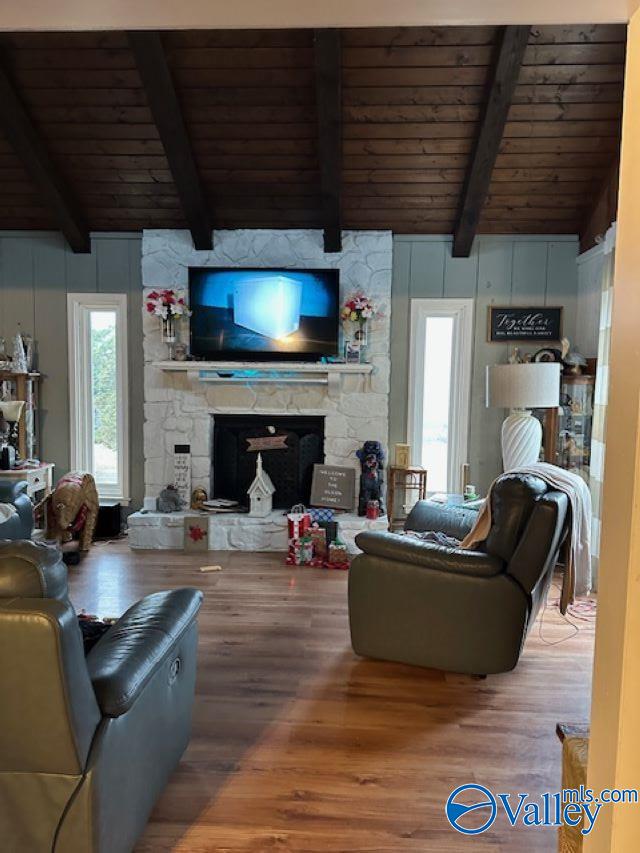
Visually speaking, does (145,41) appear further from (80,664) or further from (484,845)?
(484,845)

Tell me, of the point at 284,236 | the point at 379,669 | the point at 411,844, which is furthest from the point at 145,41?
the point at 411,844

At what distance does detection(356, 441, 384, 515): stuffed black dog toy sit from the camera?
17.0 ft

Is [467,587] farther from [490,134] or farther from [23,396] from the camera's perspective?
[23,396]

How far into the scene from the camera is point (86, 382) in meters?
5.59

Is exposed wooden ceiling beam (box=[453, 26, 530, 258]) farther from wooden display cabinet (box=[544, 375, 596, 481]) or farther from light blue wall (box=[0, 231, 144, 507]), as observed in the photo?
light blue wall (box=[0, 231, 144, 507])

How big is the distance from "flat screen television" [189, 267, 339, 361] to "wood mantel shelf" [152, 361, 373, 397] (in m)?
0.09

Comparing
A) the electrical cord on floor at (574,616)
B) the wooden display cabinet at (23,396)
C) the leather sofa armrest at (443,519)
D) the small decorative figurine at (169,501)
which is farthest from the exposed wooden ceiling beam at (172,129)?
the electrical cord on floor at (574,616)

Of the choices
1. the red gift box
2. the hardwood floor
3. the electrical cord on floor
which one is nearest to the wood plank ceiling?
the red gift box

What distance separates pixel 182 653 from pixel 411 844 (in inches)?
38.0

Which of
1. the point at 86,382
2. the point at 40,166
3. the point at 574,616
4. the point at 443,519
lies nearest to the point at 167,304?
the point at 86,382

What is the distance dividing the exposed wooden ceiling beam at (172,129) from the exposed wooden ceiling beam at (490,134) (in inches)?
80.0

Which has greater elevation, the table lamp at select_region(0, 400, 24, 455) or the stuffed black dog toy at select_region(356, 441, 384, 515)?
the table lamp at select_region(0, 400, 24, 455)

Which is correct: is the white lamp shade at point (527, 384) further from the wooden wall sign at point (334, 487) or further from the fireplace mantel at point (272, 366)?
the wooden wall sign at point (334, 487)

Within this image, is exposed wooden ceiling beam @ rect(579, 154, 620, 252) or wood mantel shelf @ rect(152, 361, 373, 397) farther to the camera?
wood mantel shelf @ rect(152, 361, 373, 397)
